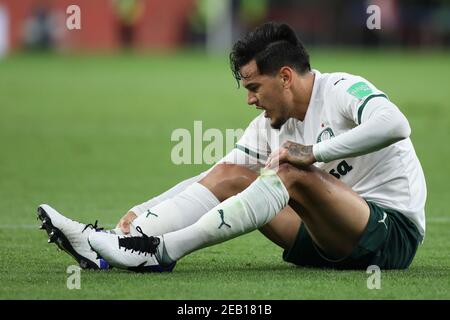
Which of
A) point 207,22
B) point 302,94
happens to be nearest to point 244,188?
point 302,94

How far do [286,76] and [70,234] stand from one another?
1.42 meters

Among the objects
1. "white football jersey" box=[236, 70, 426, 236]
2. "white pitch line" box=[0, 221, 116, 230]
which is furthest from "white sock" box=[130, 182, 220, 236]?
"white pitch line" box=[0, 221, 116, 230]

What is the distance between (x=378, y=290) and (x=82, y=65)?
2937 centimetres

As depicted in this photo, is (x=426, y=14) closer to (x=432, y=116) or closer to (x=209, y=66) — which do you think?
(x=209, y=66)

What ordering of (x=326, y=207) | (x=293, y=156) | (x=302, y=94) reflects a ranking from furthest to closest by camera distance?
1. (x=302, y=94)
2. (x=326, y=207)
3. (x=293, y=156)

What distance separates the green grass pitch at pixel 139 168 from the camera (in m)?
5.64

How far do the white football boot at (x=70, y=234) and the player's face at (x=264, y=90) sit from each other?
1.11 meters

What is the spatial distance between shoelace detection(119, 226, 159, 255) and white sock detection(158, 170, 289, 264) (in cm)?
5

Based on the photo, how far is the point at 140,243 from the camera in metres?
5.78

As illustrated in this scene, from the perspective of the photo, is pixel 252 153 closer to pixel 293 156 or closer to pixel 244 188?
pixel 244 188

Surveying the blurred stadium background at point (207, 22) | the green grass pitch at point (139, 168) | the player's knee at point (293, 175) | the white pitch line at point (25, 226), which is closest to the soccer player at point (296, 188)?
the player's knee at point (293, 175)

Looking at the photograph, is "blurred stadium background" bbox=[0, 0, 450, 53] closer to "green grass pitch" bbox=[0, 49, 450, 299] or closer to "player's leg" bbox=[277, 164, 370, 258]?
"green grass pitch" bbox=[0, 49, 450, 299]

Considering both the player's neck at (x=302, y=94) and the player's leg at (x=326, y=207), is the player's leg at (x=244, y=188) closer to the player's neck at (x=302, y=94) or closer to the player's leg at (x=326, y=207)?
the player's leg at (x=326, y=207)

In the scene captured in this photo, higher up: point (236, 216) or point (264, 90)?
point (264, 90)
